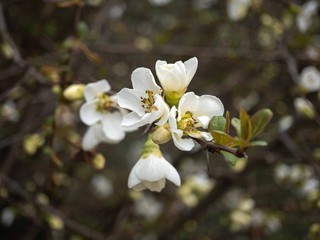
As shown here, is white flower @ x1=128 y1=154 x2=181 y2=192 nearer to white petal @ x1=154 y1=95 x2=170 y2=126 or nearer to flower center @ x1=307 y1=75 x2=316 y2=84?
white petal @ x1=154 y1=95 x2=170 y2=126

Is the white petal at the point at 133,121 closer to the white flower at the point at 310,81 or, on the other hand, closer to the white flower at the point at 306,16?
the white flower at the point at 310,81

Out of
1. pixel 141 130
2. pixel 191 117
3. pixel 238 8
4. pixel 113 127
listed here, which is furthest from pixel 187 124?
pixel 238 8

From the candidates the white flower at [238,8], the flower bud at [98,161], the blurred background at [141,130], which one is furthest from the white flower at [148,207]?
the flower bud at [98,161]

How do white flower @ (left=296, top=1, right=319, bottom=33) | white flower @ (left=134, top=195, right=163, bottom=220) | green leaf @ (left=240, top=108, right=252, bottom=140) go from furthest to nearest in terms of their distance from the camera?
white flower @ (left=134, top=195, right=163, bottom=220) → white flower @ (left=296, top=1, right=319, bottom=33) → green leaf @ (left=240, top=108, right=252, bottom=140)

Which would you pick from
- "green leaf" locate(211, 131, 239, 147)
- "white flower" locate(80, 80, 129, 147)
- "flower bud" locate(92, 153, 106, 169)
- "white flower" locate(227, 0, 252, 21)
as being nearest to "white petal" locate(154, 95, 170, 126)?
"green leaf" locate(211, 131, 239, 147)

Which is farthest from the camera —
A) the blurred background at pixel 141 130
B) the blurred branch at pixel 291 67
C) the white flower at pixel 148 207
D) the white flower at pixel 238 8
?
the white flower at pixel 148 207

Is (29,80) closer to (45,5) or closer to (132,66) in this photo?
(45,5)
